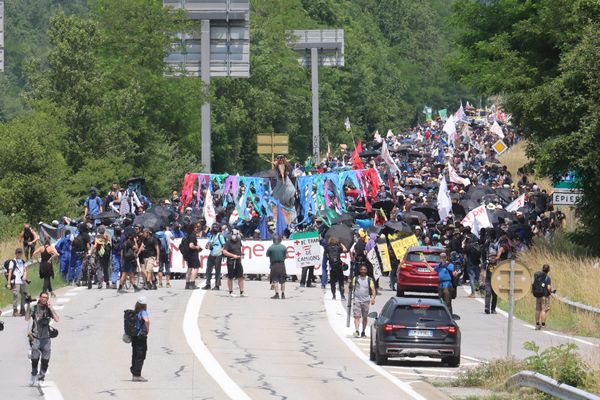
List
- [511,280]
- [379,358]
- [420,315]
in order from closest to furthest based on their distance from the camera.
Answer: [511,280] → [420,315] → [379,358]

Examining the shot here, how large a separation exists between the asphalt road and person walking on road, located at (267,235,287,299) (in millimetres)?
474

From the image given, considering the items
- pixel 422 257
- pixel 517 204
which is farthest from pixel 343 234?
pixel 517 204

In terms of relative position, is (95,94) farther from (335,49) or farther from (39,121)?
(335,49)

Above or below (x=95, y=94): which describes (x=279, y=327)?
below

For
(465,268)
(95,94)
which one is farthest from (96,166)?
(465,268)

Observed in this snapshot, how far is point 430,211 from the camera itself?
5275 cm

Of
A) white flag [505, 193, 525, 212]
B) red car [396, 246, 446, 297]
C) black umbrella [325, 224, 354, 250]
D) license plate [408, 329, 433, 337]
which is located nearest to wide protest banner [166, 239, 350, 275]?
black umbrella [325, 224, 354, 250]

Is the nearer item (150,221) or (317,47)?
(150,221)

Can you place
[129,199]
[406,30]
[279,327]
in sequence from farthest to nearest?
1. [406,30]
2. [129,199]
3. [279,327]

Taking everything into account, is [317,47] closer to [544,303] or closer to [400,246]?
[400,246]

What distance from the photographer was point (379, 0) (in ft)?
643

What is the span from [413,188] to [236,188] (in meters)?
14.4

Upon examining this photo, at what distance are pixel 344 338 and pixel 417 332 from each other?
4998 mm

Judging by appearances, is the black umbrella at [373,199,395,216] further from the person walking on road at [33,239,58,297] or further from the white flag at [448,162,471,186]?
the person walking on road at [33,239,58,297]
